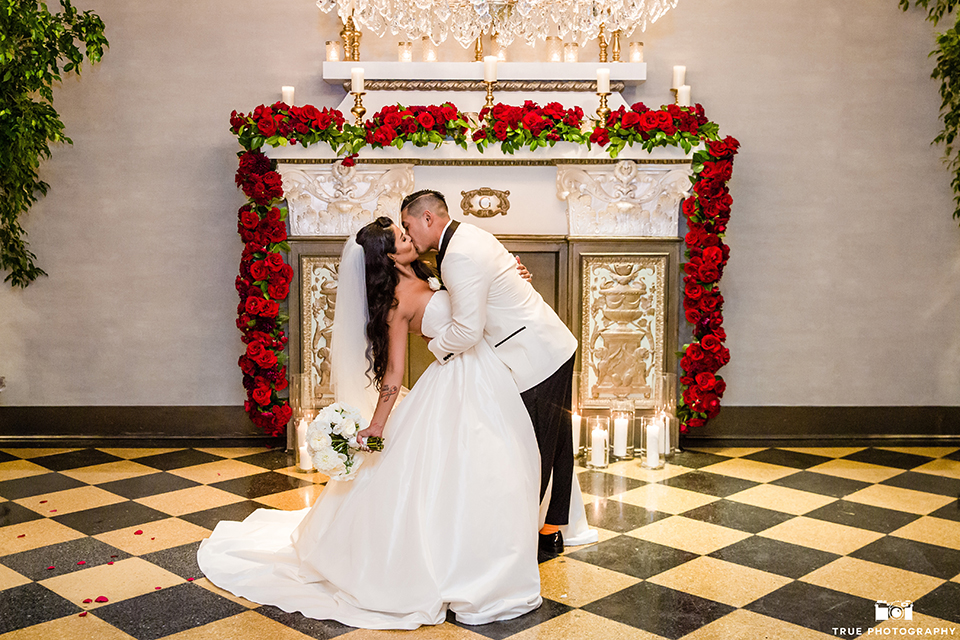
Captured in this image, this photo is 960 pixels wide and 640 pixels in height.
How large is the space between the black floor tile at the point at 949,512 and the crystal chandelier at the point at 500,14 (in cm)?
271

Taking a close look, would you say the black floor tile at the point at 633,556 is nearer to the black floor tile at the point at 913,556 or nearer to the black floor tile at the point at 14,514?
the black floor tile at the point at 913,556

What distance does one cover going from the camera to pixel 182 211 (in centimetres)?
550

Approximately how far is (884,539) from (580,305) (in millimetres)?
2163

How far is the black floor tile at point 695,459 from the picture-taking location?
504 centimetres

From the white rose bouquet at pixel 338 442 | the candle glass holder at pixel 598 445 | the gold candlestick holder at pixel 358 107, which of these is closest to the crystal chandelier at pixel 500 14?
the gold candlestick holder at pixel 358 107

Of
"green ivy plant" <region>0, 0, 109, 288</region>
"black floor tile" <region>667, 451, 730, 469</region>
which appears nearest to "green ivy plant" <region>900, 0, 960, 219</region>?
"black floor tile" <region>667, 451, 730, 469</region>

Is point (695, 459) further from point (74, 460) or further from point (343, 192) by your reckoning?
point (74, 460)

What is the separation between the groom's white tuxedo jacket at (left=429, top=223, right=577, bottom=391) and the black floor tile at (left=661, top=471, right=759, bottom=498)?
1379mm

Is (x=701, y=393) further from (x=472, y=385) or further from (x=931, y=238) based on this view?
(x=472, y=385)

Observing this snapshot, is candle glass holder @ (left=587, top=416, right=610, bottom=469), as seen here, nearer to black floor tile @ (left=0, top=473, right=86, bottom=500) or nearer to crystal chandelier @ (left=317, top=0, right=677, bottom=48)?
crystal chandelier @ (left=317, top=0, right=677, bottom=48)

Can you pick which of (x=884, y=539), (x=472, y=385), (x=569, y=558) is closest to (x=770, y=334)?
(x=884, y=539)

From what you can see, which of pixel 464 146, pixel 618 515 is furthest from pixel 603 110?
pixel 618 515

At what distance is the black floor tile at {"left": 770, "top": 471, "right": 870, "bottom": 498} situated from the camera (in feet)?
14.6

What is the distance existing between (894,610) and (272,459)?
3453 mm
